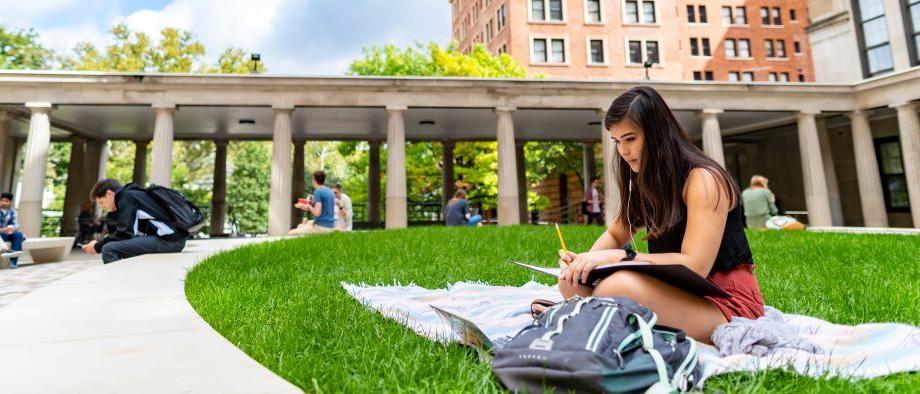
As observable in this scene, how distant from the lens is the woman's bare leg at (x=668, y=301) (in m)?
2.12

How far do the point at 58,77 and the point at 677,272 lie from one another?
21.4 m

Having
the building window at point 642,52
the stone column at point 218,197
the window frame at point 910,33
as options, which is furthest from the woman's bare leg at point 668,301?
the building window at point 642,52

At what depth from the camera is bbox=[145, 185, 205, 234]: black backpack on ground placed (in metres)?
7.09

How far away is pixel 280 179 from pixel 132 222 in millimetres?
10357

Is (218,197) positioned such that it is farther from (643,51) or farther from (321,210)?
(643,51)

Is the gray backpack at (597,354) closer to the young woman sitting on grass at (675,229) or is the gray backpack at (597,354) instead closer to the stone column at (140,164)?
the young woman sitting on grass at (675,229)

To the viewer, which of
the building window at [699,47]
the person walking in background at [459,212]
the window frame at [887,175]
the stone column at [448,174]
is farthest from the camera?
the building window at [699,47]

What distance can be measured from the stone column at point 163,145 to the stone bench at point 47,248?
16.1 feet

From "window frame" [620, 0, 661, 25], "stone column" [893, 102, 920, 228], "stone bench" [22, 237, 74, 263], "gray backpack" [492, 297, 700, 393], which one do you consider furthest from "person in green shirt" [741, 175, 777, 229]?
"window frame" [620, 0, 661, 25]

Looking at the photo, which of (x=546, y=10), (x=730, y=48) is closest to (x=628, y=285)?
(x=546, y=10)

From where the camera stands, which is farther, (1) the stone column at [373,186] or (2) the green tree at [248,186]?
(2) the green tree at [248,186]

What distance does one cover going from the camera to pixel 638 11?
3822 cm

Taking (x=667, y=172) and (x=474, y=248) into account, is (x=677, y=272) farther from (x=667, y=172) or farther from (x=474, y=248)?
(x=474, y=248)

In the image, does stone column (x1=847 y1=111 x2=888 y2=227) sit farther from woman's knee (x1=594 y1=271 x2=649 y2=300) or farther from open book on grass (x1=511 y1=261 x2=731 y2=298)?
woman's knee (x1=594 y1=271 x2=649 y2=300)
